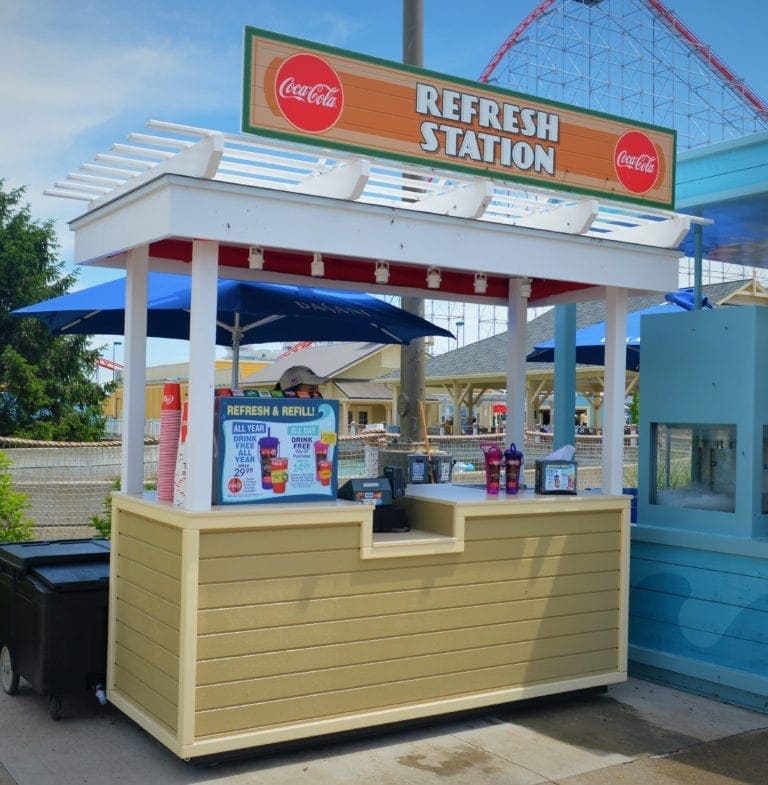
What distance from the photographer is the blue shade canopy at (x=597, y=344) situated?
29.3ft

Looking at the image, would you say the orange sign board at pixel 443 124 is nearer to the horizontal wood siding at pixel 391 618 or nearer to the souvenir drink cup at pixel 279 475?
the souvenir drink cup at pixel 279 475

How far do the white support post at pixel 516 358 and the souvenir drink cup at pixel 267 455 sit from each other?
7.52 ft

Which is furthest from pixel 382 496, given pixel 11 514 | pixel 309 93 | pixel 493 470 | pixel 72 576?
pixel 11 514

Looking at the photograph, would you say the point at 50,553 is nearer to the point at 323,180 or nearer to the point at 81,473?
the point at 323,180

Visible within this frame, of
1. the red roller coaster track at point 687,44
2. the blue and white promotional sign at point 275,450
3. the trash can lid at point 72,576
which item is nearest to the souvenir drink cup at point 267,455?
the blue and white promotional sign at point 275,450

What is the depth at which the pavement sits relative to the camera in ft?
13.9

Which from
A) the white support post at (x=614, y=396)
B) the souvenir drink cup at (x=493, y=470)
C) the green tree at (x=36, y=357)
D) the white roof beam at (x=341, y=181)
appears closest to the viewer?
the white roof beam at (x=341, y=181)

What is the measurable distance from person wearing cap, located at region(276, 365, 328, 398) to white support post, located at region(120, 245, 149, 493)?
81 centimetres

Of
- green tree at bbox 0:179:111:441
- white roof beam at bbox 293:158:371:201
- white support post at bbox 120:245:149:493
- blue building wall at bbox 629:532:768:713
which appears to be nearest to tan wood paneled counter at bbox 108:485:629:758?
white support post at bbox 120:245:149:493

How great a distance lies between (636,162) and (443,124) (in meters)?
1.47

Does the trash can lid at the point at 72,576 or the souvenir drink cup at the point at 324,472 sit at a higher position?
the souvenir drink cup at the point at 324,472

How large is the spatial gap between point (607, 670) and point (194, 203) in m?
3.53

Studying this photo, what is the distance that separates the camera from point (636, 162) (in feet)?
19.1

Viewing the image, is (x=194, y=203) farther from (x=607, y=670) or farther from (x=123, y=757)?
(x=607, y=670)
